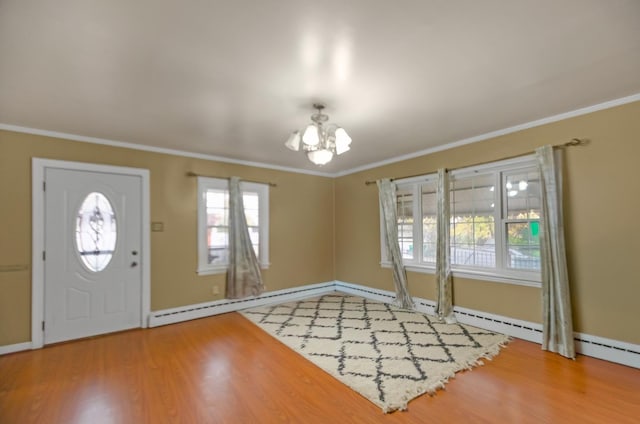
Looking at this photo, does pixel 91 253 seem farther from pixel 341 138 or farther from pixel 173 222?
pixel 341 138

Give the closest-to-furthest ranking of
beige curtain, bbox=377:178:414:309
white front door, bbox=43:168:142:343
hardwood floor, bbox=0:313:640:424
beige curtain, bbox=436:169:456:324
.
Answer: hardwood floor, bbox=0:313:640:424
white front door, bbox=43:168:142:343
beige curtain, bbox=436:169:456:324
beige curtain, bbox=377:178:414:309

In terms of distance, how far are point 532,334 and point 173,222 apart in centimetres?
475

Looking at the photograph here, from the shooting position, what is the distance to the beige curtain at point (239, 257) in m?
4.57

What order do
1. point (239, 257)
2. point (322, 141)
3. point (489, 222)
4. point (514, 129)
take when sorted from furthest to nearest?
1. point (239, 257)
2. point (489, 222)
3. point (514, 129)
4. point (322, 141)

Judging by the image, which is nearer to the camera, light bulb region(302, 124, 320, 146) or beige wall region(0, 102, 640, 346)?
light bulb region(302, 124, 320, 146)

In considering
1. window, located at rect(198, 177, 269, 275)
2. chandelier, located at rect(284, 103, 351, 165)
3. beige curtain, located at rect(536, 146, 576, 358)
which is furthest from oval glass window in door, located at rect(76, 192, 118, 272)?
beige curtain, located at rect(536, 146, 576, 358)

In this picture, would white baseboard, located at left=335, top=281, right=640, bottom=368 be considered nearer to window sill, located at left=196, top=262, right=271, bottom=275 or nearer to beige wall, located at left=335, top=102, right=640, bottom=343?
beige wall, located at left=335, top=102, right=640, bottom=343

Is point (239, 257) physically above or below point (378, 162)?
below

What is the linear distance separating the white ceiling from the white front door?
73 cm

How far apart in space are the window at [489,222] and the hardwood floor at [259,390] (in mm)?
909

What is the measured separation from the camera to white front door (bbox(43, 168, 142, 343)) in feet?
11.0

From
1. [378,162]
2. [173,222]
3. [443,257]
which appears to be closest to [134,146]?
[173,222]

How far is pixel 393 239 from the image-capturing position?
15.4ft

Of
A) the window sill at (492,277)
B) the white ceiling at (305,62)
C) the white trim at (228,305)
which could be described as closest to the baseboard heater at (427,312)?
the white trim at (228,305)
